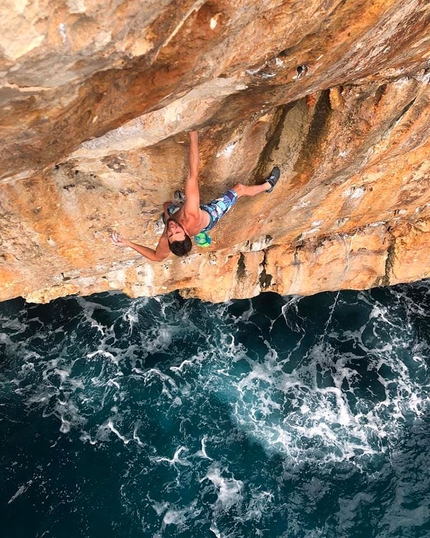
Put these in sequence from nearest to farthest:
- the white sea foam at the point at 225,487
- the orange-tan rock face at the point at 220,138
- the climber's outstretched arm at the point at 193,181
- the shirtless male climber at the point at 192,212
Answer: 1. the orange-tan rock face at the point at 220,138
2. the climber's outstretched arm at the point at 193,181
3. the shirtless male climber at the point at 192,212
4. the white sea foam at the point at 225,487

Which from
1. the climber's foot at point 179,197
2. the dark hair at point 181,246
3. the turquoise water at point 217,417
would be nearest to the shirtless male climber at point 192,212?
the dark hair at point 181,246

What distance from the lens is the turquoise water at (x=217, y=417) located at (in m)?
11.4

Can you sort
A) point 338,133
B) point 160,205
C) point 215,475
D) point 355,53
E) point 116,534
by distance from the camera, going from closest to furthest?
point 355,53 → point 338,133 → point 160,205 → point 116,534 → point 215,475

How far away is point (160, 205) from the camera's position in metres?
8.80

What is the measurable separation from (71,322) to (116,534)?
6.37 meters

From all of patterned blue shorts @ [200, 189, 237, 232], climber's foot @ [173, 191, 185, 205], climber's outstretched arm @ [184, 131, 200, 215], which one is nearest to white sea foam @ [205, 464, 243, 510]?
patterned blue shorts @ [200, 189, 237, 232]

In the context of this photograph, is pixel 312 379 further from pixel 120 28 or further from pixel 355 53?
pixel 120 28

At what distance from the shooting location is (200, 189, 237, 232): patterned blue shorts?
301 inches

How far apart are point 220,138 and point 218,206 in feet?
3.93

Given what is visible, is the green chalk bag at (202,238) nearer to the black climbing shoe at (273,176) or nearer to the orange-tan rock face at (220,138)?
the orange-tan rock face at (220,138)

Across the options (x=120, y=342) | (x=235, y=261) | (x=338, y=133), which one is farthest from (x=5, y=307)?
(x=338, y=133)

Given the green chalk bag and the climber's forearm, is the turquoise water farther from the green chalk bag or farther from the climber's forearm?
the green chalk bag

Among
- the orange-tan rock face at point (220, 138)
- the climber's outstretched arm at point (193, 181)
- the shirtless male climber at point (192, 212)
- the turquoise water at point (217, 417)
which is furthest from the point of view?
the turquoise water at point (217, 417)

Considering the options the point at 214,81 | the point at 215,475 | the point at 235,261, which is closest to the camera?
the point at 214,81
